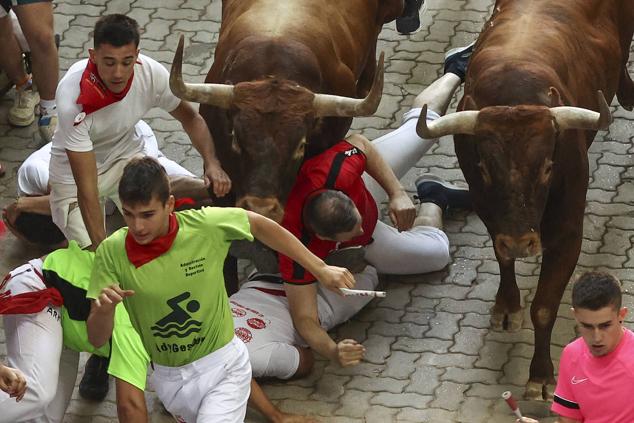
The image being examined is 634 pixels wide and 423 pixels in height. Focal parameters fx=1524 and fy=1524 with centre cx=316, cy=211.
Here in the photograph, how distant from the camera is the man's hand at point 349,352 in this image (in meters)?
8.04

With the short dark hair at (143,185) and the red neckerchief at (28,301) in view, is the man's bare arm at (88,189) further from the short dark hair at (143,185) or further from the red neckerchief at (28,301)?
the short dark hair at (143,185)

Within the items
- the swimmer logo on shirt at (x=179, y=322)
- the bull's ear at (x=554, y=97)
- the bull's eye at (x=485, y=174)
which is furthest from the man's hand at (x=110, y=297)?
the bull's ear at (x=554, y=97)

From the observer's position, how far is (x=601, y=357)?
653cm

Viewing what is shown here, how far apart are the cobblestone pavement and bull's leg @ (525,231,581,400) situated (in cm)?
12

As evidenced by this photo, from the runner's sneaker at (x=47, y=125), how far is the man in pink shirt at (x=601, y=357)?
16.1 feet

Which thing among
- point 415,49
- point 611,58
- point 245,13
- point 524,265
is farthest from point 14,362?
point 415,49

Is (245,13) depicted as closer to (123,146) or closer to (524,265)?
(123,146)

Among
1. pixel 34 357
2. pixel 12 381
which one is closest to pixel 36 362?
pixel 34 357

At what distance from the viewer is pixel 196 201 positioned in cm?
938

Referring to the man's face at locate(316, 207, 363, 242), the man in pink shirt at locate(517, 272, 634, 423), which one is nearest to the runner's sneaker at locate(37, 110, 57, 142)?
the man's face at locate(316, 207, 363, 242)

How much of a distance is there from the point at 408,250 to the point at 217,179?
1386 mm

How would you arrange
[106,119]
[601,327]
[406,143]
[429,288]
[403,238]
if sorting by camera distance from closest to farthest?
[601,327] < [106,119] < [403,238] < [429,288] < [406,143]

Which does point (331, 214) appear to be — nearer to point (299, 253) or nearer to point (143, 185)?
point (299, 253)

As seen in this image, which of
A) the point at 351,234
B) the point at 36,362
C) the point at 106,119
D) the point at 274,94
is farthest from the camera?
the point at 274,94
